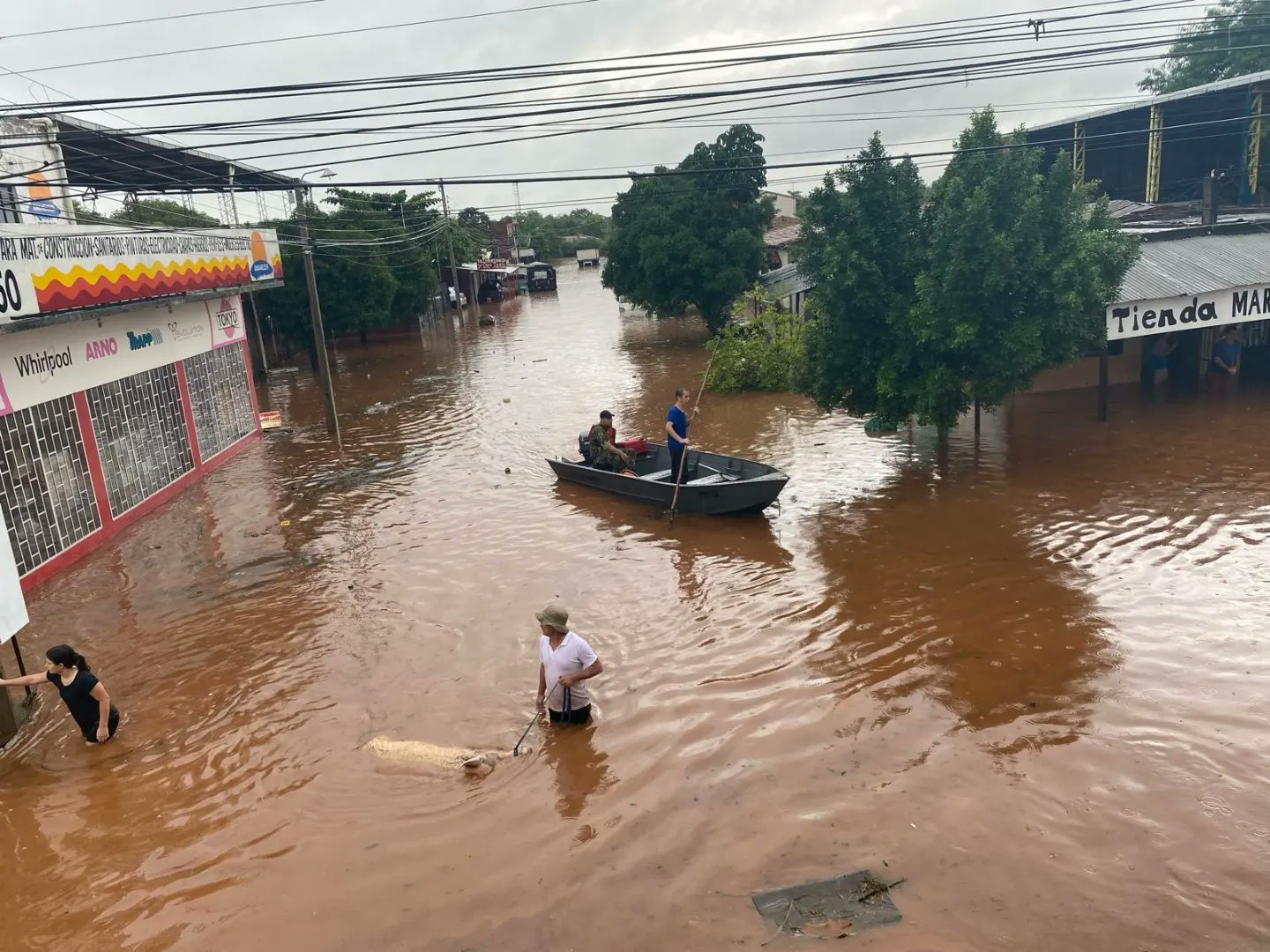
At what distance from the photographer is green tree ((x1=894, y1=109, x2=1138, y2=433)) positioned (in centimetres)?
1366

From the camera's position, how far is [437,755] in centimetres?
786

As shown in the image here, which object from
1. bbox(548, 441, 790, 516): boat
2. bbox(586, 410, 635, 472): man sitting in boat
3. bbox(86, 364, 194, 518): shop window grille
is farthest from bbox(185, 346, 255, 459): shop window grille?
bbox(586, 410, 635, 472): man sitting in boat

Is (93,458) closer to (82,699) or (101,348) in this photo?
(101,348)

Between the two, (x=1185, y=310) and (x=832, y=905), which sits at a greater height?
(x=1185, y=310)

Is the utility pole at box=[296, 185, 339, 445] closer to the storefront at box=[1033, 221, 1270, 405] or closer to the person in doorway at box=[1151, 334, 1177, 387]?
the storefront at box=[1033, 221, 1270, 405]

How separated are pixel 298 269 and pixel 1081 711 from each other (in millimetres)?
37237

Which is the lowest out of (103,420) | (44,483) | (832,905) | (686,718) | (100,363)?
(686,718)

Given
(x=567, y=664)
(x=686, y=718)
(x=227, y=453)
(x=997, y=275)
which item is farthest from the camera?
(x=227, y=453)

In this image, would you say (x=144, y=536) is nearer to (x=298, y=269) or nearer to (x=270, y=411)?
(x=270, y=411)

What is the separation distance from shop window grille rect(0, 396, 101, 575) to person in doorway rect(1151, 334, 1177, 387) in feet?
76.7

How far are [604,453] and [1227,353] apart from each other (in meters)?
15.6

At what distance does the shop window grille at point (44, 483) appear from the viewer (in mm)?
12523

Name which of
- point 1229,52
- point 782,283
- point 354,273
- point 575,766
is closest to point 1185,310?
point 575,766

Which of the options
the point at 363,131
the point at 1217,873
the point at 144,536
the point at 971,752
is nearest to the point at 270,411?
the point at 144,536
